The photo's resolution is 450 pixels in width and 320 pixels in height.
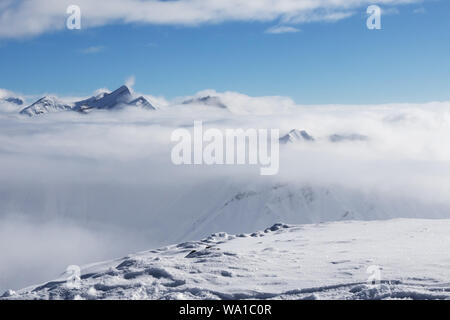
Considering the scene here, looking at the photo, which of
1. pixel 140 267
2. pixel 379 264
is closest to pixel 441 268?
pixel 379 264

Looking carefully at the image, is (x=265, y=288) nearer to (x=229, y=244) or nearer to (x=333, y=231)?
(x=229, y=244)

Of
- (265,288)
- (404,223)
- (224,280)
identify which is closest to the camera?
(265,288)

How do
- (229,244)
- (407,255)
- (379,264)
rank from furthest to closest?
(229,244) < (407,255) < (379,264)

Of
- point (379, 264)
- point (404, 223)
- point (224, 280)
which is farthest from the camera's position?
point (404, 223)
